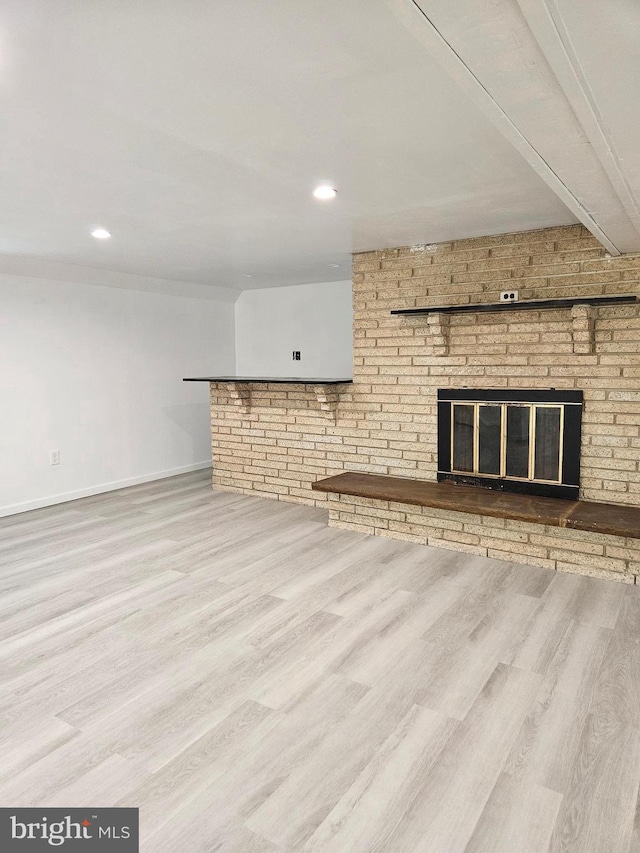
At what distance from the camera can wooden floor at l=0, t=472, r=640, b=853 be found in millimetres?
1668

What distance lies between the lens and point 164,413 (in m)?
6.39

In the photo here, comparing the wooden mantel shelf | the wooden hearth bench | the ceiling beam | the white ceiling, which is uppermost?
the white ceiling

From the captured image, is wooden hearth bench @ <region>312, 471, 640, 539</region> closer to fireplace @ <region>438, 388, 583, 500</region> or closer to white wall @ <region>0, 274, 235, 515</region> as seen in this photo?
fireplace @ <region>438, 388, 583, 500</region>

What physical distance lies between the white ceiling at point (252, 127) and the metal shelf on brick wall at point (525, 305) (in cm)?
49

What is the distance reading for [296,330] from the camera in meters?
6.62

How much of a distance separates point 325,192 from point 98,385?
3661mm

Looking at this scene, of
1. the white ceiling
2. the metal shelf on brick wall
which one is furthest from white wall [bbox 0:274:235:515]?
the metal shelf on brick wall

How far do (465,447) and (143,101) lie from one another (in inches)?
122

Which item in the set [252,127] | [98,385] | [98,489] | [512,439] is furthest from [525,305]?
[98,489]

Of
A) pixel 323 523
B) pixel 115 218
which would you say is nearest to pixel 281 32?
pixel 115 218

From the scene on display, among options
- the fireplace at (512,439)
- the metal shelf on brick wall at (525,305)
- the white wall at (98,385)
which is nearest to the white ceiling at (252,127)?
the metal shelf on brick wall at (525,305)

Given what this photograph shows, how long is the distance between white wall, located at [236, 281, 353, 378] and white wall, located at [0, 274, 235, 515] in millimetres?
309

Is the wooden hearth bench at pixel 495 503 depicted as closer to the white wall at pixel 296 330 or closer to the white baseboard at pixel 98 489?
the white wall at pixel 296 330

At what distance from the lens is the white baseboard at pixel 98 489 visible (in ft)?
16.5
